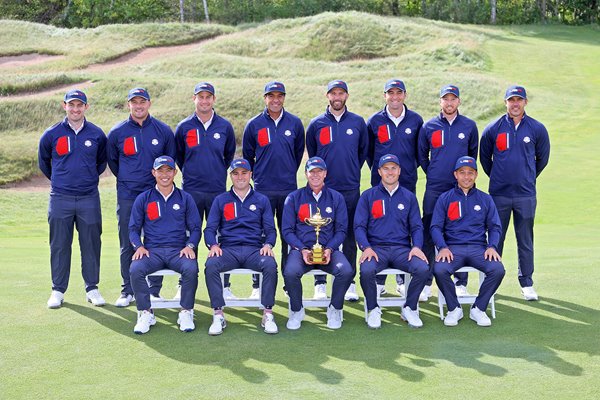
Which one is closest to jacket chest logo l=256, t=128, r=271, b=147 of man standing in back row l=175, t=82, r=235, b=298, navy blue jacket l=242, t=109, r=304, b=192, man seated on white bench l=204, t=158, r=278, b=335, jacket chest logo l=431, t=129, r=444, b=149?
navy blue jacket l=242, t=109, r=304, b=192

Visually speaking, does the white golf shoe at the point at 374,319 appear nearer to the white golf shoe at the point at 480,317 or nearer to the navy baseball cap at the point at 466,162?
the white golf shoe at the point at 480,317

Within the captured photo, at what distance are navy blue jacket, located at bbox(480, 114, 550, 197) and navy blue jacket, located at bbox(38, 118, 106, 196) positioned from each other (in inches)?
173

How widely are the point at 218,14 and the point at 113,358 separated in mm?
51340

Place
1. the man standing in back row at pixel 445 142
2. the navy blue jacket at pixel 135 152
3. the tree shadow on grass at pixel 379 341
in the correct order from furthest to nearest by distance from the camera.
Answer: the man standing in back row at pixel 445 142
the navy blue jacket at pixel 135 152
the tree shadow on grass at pixel 379 341

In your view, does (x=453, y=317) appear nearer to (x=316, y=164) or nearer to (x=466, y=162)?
(x=466, y=162)

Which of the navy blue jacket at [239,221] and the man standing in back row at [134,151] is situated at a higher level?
the man standing in back row at [134,151]

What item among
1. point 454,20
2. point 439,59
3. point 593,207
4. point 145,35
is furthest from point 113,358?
point 454,20

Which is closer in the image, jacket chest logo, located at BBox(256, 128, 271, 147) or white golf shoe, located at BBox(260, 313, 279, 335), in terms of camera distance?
white golf shoe, located at BBox(260, 313, 279, 335)

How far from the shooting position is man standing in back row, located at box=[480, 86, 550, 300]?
888 centimetres

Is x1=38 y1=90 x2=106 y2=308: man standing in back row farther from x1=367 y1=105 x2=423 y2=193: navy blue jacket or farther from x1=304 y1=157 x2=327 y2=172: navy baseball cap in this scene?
x1=367 y1=105 x2=423 y2=193: navy blue jacket

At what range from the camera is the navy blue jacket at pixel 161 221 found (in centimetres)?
823

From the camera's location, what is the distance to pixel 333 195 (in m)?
8.45

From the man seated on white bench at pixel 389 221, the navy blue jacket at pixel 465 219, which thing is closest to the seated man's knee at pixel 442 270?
the man seated on white bench at pixel 389 221

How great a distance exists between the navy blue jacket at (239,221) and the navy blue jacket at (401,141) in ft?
4.62
